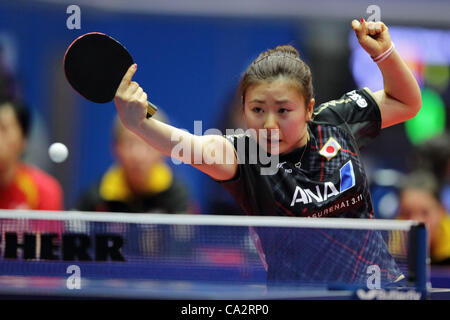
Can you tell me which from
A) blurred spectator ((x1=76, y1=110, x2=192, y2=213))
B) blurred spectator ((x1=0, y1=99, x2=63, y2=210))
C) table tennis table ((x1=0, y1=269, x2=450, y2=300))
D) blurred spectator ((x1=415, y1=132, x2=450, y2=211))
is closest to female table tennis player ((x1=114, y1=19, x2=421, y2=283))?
table tennis table ((x1=0, y1=269, x2=450, y2=300))

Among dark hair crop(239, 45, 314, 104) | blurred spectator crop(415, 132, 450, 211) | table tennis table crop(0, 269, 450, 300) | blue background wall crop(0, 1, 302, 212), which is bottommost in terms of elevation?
table tennis table crop(0, 269, 450, 300)

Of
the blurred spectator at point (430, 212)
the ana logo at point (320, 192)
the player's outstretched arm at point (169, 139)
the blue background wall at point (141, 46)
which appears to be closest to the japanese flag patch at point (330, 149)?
the ana logo at point (320, 192)

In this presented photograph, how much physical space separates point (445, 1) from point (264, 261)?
5.13 meters

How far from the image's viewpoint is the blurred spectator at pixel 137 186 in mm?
4629

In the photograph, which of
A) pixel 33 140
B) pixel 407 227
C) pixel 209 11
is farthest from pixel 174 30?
pixel 407 227

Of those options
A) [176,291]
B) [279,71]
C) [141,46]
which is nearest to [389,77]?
[279,71]

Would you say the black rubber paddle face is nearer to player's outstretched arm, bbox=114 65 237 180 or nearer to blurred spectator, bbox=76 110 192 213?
player's outstretched arm, bbox=114 65 237 180

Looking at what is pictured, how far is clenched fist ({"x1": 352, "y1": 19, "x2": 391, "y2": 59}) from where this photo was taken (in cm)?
279

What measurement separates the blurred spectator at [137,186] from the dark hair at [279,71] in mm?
2017

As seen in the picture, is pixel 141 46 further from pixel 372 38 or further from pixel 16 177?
pixel 372 38

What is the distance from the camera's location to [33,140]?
6.51m

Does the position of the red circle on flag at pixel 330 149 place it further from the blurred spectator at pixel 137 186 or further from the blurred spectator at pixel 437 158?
the blurred spectator at pixel 437 158
